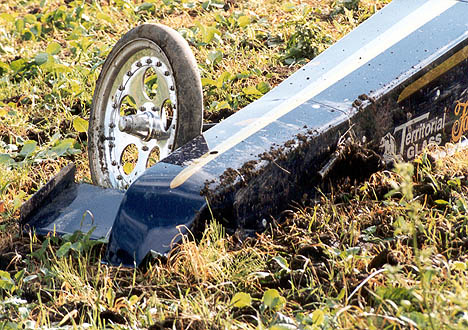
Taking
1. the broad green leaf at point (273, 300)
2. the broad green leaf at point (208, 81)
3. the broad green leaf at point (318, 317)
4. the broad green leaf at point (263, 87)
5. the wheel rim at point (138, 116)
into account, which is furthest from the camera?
the broad green leaf at point (208, 81)

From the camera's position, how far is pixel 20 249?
323 cm

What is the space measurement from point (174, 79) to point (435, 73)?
1108mm

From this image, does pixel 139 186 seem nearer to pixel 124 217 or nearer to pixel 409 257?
pixel 124 217

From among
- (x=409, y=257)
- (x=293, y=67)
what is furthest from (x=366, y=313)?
(x=293, y=67)

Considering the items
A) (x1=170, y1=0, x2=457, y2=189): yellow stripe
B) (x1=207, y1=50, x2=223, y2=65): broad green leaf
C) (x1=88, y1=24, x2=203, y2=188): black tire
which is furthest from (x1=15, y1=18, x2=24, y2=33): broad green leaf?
(x1=170, y1=0, x2=457, y2=189): yellow stripe

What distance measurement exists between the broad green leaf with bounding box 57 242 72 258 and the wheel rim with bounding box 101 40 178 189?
64 centimetres

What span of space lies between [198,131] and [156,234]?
635 mm

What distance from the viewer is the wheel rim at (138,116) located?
11.5 ft

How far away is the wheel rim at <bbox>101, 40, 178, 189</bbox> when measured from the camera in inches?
138

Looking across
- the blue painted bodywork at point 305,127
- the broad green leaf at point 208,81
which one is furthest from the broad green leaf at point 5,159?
the broad green leaf at point 208,81

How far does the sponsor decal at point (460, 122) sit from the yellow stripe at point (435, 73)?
19 cm

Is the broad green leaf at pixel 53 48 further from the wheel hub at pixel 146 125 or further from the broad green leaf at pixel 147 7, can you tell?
the wheel hub at pixel 146 125

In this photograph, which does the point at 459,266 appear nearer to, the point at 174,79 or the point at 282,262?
the point at 282,262

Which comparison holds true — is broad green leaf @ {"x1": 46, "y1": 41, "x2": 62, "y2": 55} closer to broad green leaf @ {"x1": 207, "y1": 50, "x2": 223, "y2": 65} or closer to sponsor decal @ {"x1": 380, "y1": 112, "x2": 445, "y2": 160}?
broad green leaf @ {"x1": 207, "y1": 50, "x2": 223, "y2": 65}
